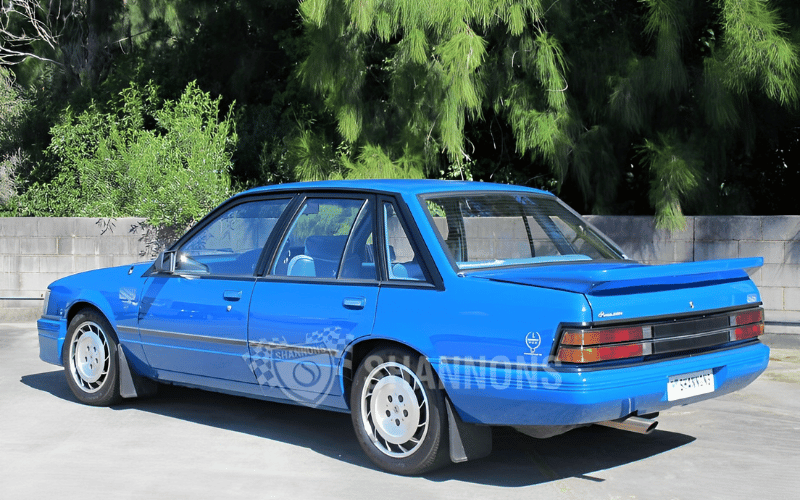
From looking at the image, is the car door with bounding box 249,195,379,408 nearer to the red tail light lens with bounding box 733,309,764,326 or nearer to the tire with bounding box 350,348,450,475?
the tire with bounding box 350,348,450,475

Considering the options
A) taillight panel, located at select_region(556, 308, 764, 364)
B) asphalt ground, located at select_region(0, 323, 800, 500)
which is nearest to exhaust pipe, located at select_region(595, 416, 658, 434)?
→ asphalt ground, located at select_region(0, 323, 800, 500)

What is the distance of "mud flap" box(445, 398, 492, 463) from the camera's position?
201 inches

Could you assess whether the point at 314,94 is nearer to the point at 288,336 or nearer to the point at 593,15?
the point at 593,15

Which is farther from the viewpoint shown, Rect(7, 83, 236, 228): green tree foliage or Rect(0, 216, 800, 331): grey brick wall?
Rect(7, 83, 236, 228): green tree foliage

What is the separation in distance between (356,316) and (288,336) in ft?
1.72

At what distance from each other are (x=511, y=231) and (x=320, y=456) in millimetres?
1782

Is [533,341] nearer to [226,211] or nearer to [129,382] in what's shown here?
[226,211]

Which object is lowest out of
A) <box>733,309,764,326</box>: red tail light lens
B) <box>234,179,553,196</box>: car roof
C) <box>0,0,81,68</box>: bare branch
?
<box>733,309,764,326</box>: red tail light lens

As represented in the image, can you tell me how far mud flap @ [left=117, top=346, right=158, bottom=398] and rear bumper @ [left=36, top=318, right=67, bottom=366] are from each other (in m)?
0.68

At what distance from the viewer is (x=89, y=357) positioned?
724cm

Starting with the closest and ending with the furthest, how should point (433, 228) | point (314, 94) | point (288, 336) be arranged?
point (433, 228) → point (288, 336) → point (314, 94)

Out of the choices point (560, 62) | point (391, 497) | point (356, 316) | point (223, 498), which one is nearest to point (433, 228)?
point (356, 316)

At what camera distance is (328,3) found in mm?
11312

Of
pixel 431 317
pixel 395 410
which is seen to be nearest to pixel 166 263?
pixel 395 410
